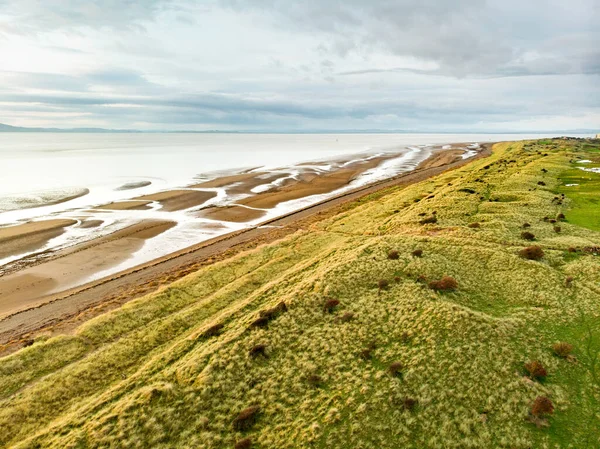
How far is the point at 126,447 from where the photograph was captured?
18.6 m

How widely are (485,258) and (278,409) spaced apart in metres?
25.8

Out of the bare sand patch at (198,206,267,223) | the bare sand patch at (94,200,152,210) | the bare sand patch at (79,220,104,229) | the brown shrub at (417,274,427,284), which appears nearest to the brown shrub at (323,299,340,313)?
Answer: the brown shrub at (417,274,427,284)

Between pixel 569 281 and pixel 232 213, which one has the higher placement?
pixel 569 281

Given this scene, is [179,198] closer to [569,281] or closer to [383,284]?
[383,284]

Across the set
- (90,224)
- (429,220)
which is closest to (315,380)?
(429,220)

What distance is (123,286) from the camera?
128 ft

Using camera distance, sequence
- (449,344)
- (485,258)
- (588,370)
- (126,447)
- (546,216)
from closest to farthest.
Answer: (126,447) < (588,370) < (449,344) < (485,258) < (546,216)

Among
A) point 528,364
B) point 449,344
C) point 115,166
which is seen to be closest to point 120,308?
point 449,344

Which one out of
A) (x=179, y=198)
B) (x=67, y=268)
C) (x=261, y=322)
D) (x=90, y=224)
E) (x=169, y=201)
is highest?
(x=261, y=322)

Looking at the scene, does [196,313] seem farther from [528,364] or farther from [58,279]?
[528,364]

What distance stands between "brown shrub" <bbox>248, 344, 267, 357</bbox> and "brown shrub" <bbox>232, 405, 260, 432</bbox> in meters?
4.16

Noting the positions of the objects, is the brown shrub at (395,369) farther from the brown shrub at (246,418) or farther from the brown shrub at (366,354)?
the brown shrub at (246,418)

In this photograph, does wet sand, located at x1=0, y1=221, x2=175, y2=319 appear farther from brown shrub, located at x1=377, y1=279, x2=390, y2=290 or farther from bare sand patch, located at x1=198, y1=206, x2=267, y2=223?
brown shrub, located at x1=377, y1=279, x2=390, y2=290

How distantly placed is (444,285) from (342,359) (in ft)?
39.1
